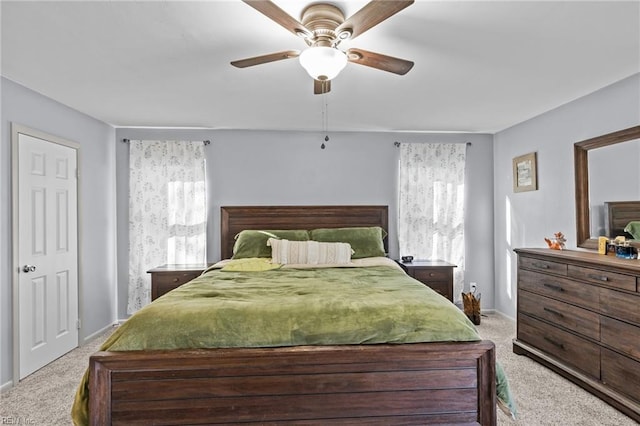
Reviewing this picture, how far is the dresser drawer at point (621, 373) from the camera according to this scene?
226cm

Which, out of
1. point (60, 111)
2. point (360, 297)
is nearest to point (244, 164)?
point (60, 111)

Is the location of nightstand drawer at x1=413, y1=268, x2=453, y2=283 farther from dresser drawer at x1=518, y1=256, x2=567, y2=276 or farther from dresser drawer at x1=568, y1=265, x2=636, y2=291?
dresser drawer at x1=568, y1=265, x2=636, y2=291

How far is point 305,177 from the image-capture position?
15.0 ft

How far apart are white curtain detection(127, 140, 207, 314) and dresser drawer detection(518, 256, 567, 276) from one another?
355 centimetres

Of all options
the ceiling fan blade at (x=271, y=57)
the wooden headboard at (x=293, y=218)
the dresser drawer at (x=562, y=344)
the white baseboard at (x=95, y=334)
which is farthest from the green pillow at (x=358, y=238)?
the white baseboard at (x=95, y=334)

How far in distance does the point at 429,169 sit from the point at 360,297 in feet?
9.44

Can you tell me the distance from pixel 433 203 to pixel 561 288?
1968mm

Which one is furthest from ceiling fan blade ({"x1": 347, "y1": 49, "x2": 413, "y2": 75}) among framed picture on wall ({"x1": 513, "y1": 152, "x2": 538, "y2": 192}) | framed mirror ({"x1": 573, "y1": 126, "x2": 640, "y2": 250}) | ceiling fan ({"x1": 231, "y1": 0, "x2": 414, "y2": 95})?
framed picture on wall ({"x1": 513, "y1": 152, "x2": 538, "y2": 192})

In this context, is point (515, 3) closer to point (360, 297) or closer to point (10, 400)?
point (360, 297)

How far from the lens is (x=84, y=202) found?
3.75 metres

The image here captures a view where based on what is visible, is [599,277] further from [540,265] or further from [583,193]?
[583,193]

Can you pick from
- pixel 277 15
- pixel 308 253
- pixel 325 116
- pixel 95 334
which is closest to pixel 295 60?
pixel 277 15

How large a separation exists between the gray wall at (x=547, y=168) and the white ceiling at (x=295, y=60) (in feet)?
0.55

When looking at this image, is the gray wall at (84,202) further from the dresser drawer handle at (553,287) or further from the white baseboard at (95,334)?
the dresser drawer handle at (553,287)
